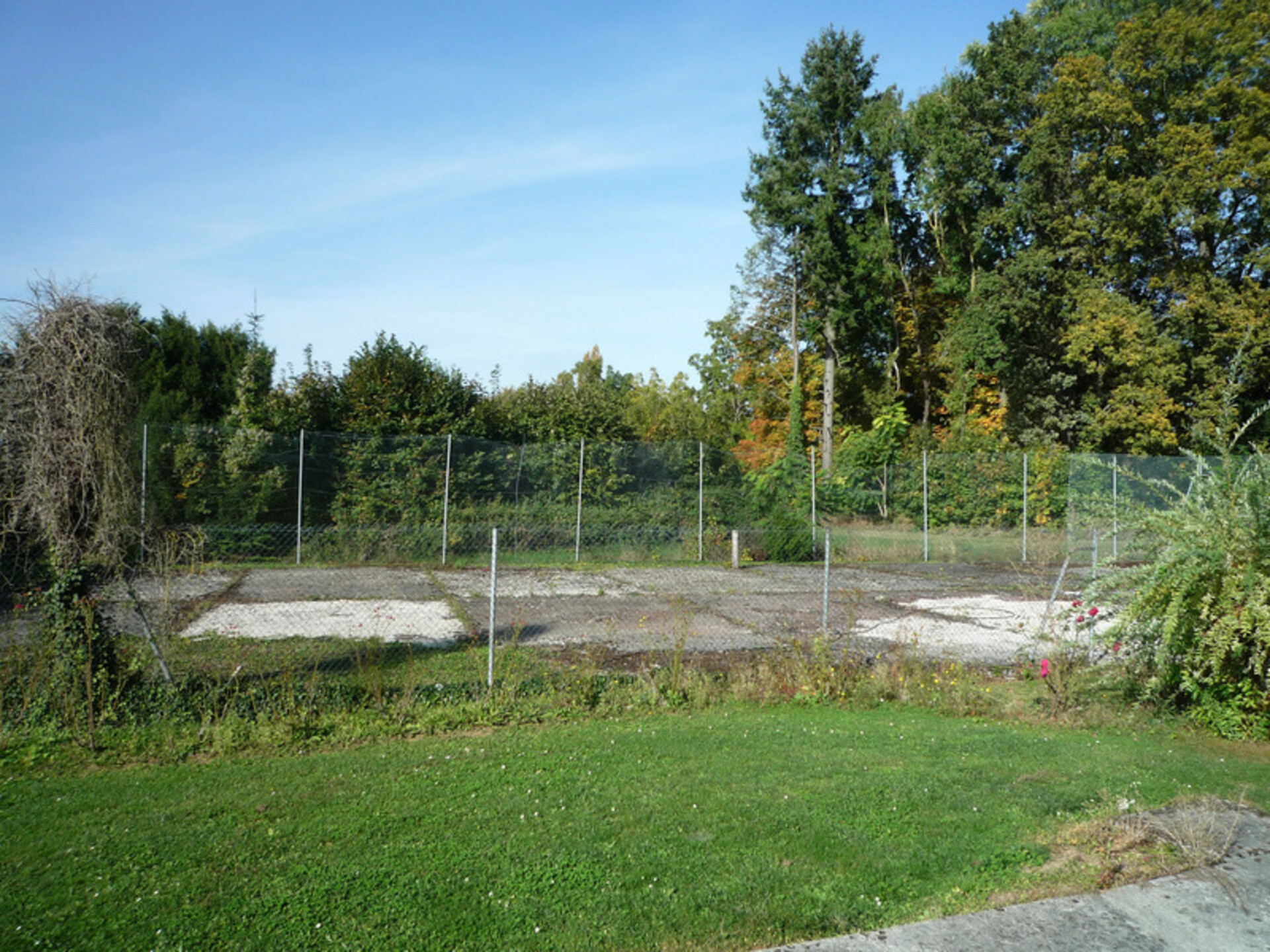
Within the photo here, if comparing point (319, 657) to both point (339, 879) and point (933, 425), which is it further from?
point (933, 425)

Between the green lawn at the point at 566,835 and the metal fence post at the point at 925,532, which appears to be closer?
the green lawn at the point at 566,835

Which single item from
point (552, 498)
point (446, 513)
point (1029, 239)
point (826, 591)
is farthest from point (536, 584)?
point (1029, 239)

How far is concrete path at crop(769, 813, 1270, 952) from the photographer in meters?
3.01

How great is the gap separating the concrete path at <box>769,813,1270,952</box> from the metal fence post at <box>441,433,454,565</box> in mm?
13589

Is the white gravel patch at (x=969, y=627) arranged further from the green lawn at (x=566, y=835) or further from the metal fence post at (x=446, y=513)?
the metal fence post at (x=446, y=513)

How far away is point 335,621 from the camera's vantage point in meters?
9.76

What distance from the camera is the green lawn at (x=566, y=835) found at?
322 cm

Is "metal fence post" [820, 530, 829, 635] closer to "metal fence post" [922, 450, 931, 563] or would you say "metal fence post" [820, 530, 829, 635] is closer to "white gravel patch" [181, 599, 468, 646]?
"white gravel patch" [181, 599, 468, 646]

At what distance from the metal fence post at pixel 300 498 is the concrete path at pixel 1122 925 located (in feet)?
43.9

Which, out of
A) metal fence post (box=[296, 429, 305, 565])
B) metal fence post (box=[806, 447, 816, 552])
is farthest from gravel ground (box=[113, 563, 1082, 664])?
metal fence post (box=[806, 447, 816, 552])

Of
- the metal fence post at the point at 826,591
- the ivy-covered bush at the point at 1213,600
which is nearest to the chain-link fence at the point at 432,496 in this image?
the metal fence post at the point at 826,591

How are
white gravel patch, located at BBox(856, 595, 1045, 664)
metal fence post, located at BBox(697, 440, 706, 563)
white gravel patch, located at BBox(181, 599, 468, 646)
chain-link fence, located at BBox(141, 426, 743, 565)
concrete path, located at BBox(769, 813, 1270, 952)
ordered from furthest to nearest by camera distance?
metal fence post, located at BBox(697, 440, 706, 563) < chain-link fence, located at BBox(141, 426, 743, 565) < white gravel patch, located at BBox(181, 599, 468, 646) < white gravel patch, located at BBox(856, 595, 1045, 664) < concrete path, located at BBox(769, 813, 1270, 952)

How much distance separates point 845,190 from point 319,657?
1137 inches

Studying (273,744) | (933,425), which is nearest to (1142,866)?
(273,744)
